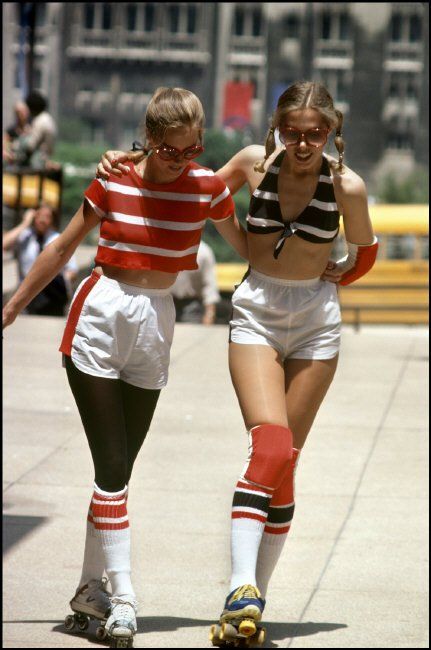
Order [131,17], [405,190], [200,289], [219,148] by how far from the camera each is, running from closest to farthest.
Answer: [200,289] < [219,148] < [405,190] < [131,17]

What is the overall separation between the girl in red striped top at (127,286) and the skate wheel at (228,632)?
1.76 feet

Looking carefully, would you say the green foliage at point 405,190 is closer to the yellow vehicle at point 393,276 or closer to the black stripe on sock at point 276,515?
the yellow vehicle at point 393,276

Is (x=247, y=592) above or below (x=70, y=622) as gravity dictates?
above

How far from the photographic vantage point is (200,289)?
1357cm

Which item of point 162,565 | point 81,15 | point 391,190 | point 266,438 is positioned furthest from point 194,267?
point 81,15

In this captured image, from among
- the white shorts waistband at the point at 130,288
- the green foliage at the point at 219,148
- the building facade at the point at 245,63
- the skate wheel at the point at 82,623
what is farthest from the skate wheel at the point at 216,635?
the building facade at the point at 245,63

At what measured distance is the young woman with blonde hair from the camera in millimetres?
4457

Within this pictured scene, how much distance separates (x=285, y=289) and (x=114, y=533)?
107cm

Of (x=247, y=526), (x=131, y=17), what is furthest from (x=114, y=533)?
(x=131, y=17)

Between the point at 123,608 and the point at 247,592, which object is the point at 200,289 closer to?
the point at 123,608

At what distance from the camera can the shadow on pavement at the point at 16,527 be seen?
6984 millimetres

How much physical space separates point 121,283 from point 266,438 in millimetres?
742

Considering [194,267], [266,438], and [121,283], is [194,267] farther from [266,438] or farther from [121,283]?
[266,438]

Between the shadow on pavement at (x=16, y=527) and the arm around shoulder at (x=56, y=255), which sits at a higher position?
the arm around shoulder at (x=56, y=255)
